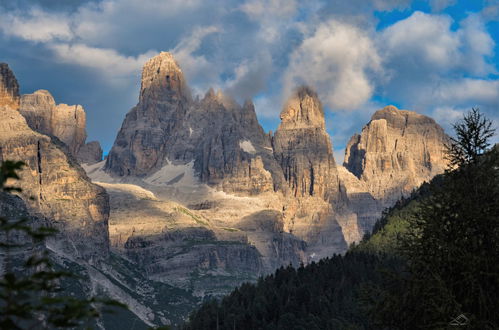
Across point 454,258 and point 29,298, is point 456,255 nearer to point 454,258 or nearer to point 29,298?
point 454,258

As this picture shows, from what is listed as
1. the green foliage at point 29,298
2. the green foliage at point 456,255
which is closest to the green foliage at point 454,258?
the green foliage at point 456,255

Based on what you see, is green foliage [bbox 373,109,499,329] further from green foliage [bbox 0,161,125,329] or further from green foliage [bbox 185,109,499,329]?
green foliage [bbox 0,161,125,329]

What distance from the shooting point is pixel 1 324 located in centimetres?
1903

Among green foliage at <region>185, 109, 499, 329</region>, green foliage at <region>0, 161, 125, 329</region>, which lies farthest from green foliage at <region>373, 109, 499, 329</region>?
green foliage at <region>0, 161, 125, 329</region>

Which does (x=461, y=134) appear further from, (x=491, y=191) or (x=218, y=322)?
(x=218, y=322)

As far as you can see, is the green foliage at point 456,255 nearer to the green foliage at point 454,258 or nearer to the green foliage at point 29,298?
the green foliage at point 454,258

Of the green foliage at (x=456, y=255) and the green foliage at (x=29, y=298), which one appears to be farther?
the green foliage at (x=456, y=255)

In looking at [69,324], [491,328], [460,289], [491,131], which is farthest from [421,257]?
[69,324]

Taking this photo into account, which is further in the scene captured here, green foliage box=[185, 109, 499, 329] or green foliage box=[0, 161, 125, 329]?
green foliage box=[185, 109, 499, 329]

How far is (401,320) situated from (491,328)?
421 centimetres

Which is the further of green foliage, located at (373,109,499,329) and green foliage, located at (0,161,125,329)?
green foliage, located at (373,109,499,329)

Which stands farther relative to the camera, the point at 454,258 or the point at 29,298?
the point at 454,258

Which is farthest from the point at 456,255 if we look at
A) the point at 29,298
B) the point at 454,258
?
the point at 29,298

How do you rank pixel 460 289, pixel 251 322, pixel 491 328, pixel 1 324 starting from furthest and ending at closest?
pixel 251 322
pixel 460 289
pixel 491 328
pixel 1 324
